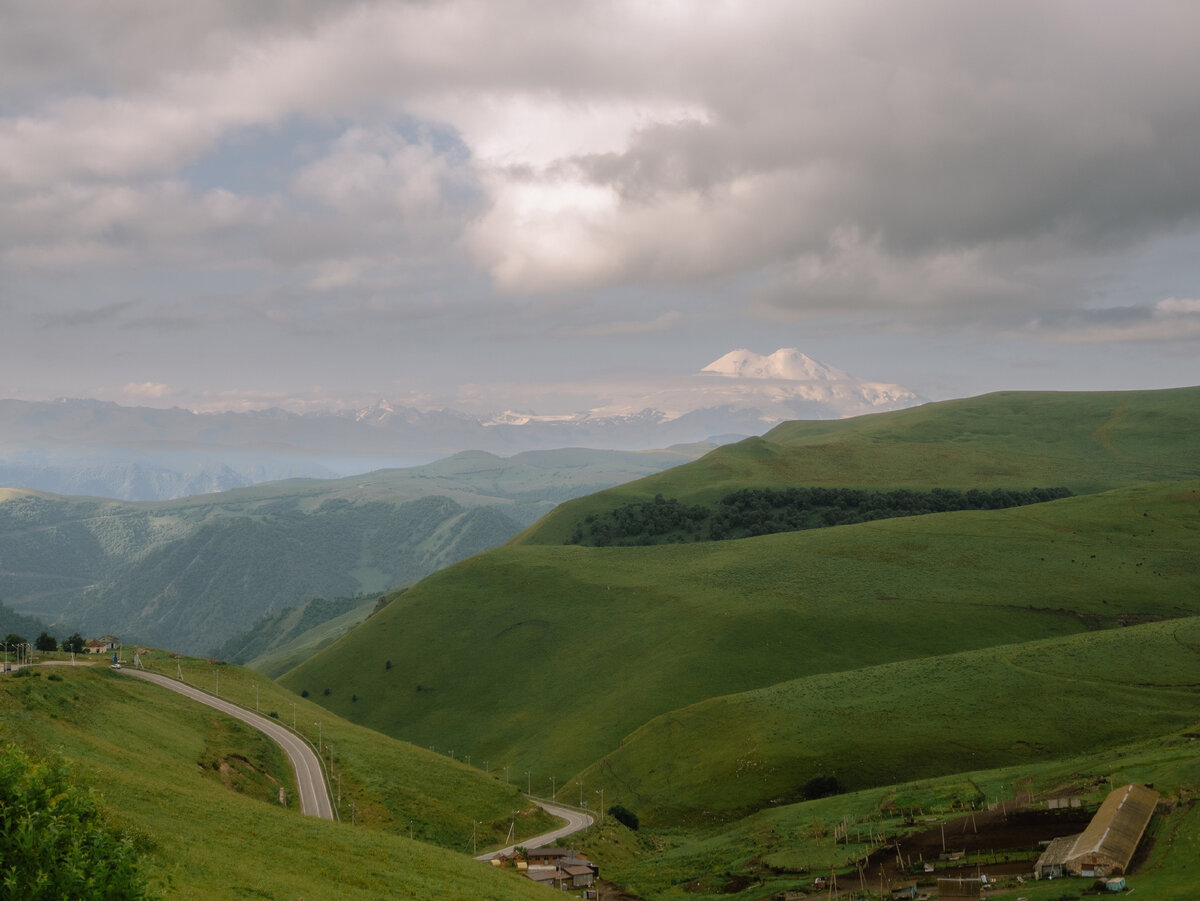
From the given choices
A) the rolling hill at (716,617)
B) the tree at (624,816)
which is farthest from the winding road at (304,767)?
the rolling hill at (716,617)

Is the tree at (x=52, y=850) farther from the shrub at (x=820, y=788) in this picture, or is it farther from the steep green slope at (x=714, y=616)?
the steep green slope at (x=714, y=616)

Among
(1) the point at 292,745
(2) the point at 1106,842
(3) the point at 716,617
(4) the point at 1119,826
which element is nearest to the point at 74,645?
(1) the point at 292,745

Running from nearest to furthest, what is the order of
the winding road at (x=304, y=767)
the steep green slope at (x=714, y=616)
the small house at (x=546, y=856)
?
the small house at (x=546, y=856), the winding road at (x=304, y=767), the steep green slope at (x=714, y=616)

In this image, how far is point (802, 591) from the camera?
522ft

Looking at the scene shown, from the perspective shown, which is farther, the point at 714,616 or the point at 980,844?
the point at 714,616

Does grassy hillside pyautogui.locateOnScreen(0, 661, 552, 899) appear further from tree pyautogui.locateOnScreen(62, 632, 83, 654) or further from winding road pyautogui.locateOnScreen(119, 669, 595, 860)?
tree pyautogui.locateOnScreen(62, 632, 83, 654)

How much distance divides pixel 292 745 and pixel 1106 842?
7140cm

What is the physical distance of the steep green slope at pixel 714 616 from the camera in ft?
443

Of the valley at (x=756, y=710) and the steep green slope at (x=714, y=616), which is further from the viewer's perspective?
the steep green slope at (x=714, y=616)

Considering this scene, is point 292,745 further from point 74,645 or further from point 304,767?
point 74,645

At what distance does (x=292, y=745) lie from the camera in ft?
285

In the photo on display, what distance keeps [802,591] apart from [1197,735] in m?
85.7

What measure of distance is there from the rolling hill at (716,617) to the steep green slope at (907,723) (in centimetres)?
647

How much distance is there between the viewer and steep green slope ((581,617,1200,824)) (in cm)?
8712
